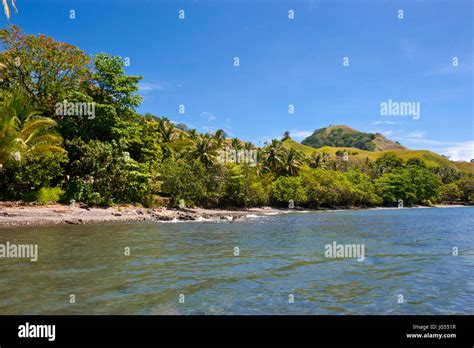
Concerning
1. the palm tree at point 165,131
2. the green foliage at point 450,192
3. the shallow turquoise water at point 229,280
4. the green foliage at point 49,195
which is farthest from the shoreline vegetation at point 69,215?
the green foliage at point 450,192

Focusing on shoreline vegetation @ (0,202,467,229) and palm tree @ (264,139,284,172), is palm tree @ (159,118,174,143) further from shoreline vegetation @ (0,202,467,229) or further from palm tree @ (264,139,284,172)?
shoreline vegetation @ (0,202,467,229)

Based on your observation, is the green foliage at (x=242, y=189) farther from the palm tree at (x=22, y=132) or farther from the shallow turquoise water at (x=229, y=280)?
the shallow turquoise water at (x=229, y=280)

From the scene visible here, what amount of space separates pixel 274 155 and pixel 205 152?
24656mm

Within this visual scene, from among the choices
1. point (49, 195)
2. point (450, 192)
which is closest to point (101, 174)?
point (49, 195)

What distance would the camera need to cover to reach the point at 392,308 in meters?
9.20

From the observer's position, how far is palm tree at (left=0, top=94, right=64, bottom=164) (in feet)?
104

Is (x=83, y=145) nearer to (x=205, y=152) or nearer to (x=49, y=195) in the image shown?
(x=49, y=195)

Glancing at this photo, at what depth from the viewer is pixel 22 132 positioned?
34438 mm

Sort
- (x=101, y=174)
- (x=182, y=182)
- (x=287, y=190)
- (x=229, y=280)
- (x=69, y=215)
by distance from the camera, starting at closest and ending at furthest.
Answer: (x=229, y=280) < (x=69, y=215) < (x=101, y=174) < (x=182, y=182) < (x=287, y=190)

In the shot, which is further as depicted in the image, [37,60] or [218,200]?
[218,200]

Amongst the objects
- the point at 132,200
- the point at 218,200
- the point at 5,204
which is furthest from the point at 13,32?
the point at 218,200

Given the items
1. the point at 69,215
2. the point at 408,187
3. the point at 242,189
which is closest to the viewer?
the point at 69,215

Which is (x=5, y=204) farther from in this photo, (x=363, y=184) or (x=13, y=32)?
(x=363, y=184)

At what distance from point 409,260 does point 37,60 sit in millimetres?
43941
